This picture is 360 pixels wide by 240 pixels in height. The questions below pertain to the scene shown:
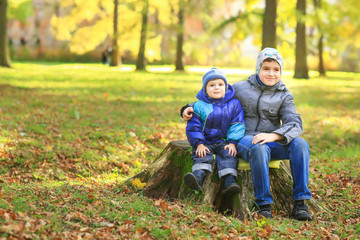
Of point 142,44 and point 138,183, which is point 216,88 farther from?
point 142,44

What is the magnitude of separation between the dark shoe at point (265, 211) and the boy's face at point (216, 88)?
1.26 meters

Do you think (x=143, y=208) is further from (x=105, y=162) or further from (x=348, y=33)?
(x=348, y=33)

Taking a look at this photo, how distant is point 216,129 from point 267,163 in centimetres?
67

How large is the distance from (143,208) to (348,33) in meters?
25.8

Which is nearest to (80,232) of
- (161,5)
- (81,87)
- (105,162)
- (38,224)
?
(38,224)

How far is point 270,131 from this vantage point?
481 cm

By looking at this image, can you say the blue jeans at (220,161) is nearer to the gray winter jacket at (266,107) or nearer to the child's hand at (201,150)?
the child's hand at (201,150)

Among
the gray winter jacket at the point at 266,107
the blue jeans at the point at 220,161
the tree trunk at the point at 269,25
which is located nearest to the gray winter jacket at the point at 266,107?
the gray winter jacket at the point at 266,107

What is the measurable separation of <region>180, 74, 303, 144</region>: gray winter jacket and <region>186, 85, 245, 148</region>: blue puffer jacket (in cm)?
13

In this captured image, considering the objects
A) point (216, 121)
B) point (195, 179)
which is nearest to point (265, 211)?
point (195, 179)

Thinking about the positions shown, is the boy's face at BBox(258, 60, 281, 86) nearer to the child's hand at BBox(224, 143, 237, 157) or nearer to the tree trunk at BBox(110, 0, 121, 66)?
the child's hand at BBox(224, 143, 237, 157)

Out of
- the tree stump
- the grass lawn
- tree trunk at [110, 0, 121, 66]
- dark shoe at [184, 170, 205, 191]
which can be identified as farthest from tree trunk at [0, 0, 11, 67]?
dark shoe at [184, 170, 205, 191]

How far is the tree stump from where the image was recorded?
4691 mm

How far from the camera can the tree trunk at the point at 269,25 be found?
1570 centimetres
